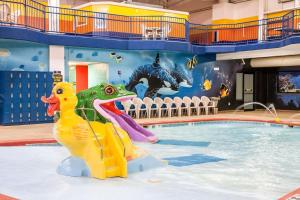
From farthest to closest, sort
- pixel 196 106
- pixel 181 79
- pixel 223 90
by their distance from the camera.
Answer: pixel 223 90
pixel 181 79
pixel 196 106

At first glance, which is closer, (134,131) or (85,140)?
(85,140)

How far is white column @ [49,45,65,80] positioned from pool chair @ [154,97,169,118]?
442 centimetres

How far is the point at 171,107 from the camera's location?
57.2ft

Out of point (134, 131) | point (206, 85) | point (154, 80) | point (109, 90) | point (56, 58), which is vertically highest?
point (56, 58)

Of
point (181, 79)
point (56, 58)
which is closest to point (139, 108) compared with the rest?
point (181, 79)

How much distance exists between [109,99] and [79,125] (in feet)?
2.49

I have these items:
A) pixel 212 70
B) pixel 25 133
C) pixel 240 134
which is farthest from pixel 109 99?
pixel 212 70

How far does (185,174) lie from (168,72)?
12.2 m

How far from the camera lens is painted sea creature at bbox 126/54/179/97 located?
17453 mm

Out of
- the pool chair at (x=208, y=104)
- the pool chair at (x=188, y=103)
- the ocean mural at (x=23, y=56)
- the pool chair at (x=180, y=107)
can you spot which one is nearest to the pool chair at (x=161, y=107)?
the pool chair at (x=180, y=107)

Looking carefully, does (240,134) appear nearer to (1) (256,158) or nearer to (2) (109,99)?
(1) (256,158)

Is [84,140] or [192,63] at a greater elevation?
[192,63]

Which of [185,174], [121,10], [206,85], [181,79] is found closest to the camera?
[185,174]

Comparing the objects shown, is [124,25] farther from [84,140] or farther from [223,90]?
[84,140]
